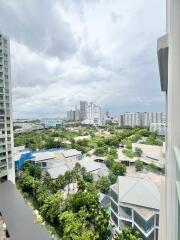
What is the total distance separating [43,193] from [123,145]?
888 cm

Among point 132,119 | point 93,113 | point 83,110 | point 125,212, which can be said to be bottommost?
point 125,212

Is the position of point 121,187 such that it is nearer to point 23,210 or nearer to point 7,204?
point 23,210

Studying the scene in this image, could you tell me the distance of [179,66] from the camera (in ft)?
1.51

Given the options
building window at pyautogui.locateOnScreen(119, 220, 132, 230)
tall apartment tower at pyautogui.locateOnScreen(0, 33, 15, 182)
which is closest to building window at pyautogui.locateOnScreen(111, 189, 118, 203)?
building window at pyautogui.locateOnScreen(119, 220, 132, 230)

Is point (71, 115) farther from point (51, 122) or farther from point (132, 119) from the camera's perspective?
point (132, 119)

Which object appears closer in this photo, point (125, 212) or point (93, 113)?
point (125, 212)

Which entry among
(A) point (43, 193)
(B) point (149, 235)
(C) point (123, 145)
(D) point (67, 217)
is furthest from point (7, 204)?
(C) point (123, 145)

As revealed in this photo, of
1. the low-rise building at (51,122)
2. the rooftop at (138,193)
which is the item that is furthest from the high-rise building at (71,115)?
the rooftop at (138,193)

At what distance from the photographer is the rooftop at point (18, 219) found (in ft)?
10.1

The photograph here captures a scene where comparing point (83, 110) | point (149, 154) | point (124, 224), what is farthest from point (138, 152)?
point (83, 110)

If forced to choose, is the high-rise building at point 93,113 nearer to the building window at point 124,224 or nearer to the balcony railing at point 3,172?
the balcony railing at point 3,172

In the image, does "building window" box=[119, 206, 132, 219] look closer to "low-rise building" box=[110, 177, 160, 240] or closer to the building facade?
"low-rise building" box=[110, 177, 160, 240]

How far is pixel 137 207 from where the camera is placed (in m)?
3.40

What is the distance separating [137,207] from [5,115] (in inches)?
172
